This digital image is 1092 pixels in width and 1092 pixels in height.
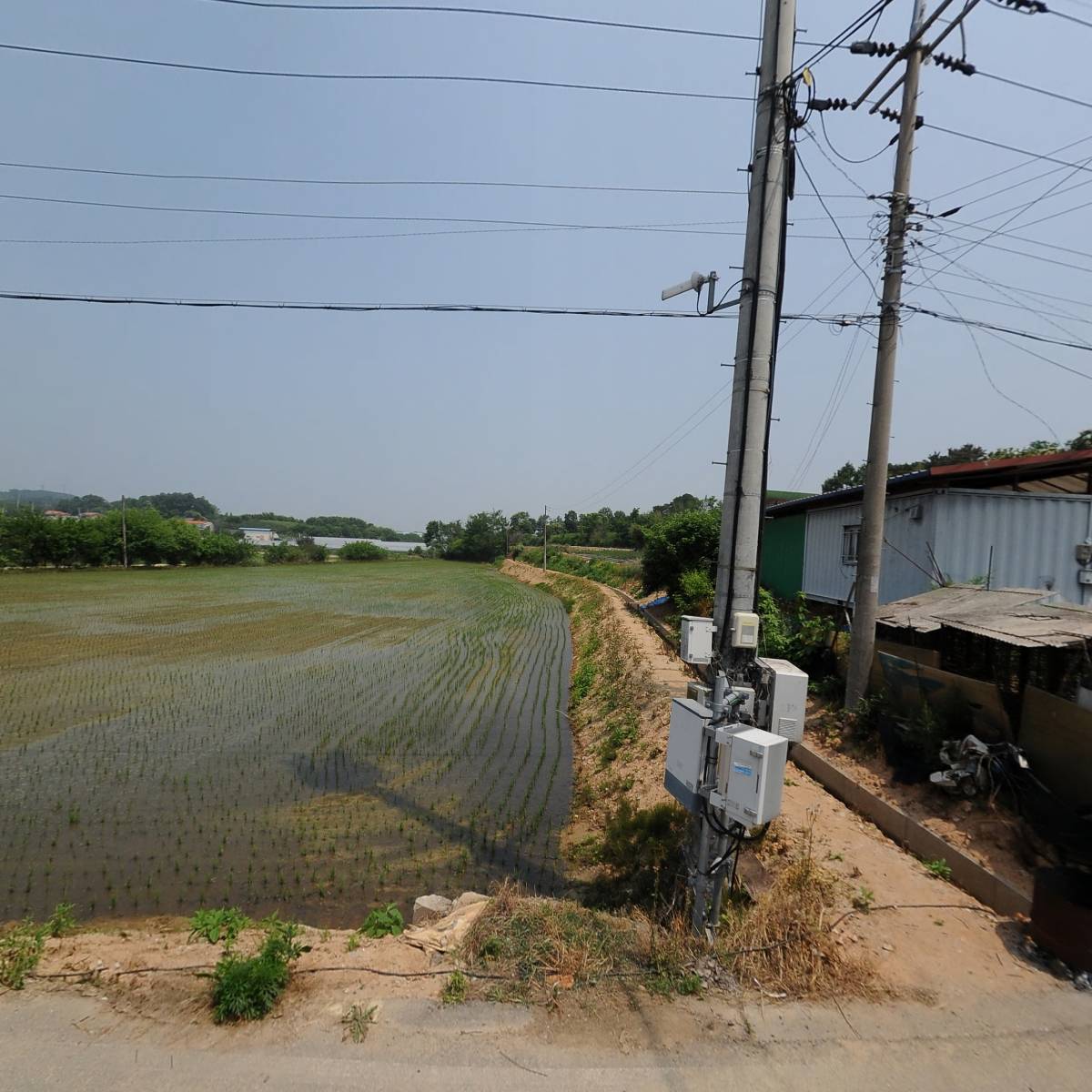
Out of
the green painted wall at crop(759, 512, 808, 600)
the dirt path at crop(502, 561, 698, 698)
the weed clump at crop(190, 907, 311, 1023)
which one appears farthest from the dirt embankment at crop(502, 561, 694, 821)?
the weed clump at crop(190, 907, 311, 1023)

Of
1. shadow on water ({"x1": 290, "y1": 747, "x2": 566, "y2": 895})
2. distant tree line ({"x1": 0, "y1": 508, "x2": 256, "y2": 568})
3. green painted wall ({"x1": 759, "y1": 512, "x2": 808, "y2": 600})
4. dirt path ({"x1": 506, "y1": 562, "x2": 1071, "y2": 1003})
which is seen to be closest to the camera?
dirt path ({"x1": 506, "y1": 562, "x2": 1071, "y2": 1003})

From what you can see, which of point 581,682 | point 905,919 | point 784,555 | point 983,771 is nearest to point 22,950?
point 905,919

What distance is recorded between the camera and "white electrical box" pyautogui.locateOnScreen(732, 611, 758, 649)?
410 centimetres

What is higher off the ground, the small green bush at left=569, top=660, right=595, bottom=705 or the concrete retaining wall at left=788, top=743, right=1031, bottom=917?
the concrete retaining wall at left=788, top=743, right=1031, bottom=917

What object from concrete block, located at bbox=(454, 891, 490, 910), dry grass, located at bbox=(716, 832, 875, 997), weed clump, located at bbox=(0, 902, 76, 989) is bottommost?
concrete block, located at bbox=(454, 891, 490, 910)

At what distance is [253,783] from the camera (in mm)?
8555

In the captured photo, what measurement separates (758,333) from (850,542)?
30.7ft

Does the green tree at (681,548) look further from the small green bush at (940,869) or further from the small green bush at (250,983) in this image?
the small green bush at (250,983)

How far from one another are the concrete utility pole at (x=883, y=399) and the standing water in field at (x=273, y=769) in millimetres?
4758

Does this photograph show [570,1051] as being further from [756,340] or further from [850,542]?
[850,542]

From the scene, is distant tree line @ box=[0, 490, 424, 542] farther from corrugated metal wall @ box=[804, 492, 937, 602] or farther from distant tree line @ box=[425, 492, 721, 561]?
corrugated metal wall @ box=[804, 492, 937, 602]

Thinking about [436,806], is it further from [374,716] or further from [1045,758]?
[1045,758]

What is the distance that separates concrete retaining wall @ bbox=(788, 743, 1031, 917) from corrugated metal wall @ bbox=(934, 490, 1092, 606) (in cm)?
462

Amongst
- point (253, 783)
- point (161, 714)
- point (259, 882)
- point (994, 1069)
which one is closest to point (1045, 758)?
point (994, 1069)
